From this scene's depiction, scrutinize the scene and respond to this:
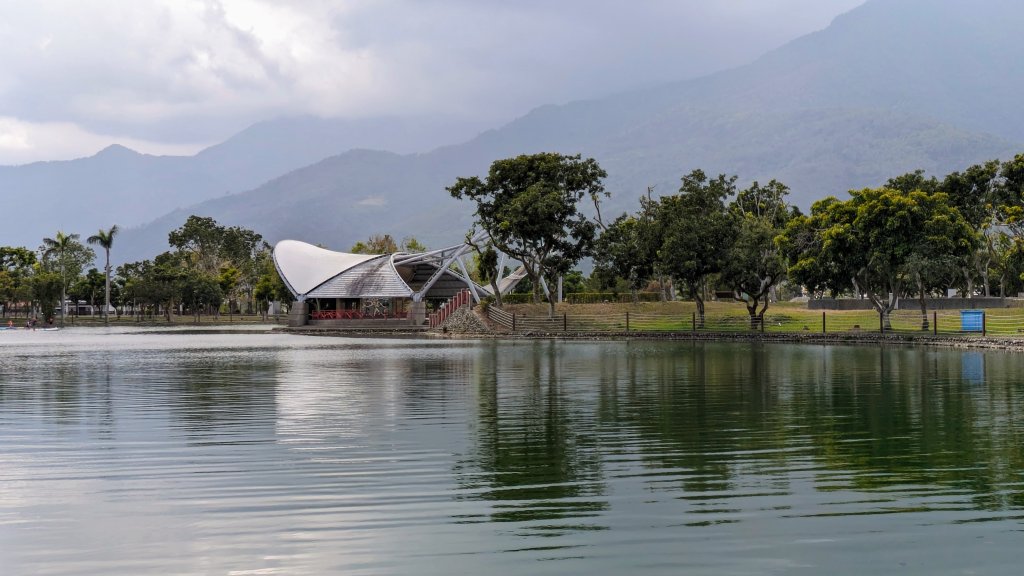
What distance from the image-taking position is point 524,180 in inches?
2785

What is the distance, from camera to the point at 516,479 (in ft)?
38.1

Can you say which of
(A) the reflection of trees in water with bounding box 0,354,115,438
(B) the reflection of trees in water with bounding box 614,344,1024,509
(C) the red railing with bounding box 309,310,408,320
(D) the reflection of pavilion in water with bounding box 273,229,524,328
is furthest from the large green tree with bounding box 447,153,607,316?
(B) the reflection of trees in water with bounding box 614,344,1024,509

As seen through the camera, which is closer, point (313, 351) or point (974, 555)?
point (974, 555)

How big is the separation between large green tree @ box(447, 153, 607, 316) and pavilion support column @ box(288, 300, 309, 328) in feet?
79.3

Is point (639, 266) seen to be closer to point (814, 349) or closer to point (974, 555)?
point (814, 349)

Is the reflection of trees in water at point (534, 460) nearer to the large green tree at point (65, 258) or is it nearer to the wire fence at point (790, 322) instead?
the wire fence at point (790, 322)

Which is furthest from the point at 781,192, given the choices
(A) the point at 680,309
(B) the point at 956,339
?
(B) the point at 956,339

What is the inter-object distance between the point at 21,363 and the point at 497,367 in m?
18.5

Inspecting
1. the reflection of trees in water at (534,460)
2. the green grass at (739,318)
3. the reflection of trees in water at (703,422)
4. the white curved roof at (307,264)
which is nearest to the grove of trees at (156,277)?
the white curved roof at (307,264)

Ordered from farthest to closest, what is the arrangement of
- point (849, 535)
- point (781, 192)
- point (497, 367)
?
point (781, 192) < point (497, 367) < point (849, 535)

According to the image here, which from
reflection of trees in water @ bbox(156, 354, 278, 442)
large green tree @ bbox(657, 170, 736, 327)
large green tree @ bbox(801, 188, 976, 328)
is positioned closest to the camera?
reflection of trees in water @ bbox(156, 354, 278, 442)

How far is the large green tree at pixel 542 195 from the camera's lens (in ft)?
224

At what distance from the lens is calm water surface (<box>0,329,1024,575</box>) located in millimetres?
8250

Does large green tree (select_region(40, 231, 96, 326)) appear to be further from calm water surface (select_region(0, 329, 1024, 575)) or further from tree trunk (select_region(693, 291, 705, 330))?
calm water surface (select_region(0, 329, 1024, 575))
